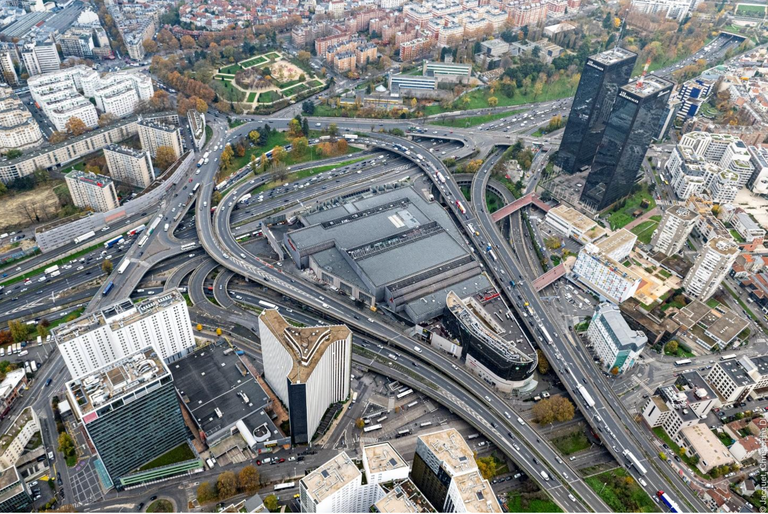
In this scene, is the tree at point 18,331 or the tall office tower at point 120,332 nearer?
the tall office tower at point 120,332

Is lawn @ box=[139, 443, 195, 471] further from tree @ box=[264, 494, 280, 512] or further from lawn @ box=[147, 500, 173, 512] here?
tree @ box=[264, 494, 280, 512]

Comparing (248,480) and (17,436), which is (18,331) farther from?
(248,480)

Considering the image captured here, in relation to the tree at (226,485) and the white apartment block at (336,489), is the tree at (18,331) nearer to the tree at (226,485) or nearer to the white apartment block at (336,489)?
the tree at (226,485)

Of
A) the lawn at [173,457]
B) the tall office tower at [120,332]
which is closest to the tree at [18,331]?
the tall office tower at [120,332]

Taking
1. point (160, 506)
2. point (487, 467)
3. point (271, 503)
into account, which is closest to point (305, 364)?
point (271, 503)

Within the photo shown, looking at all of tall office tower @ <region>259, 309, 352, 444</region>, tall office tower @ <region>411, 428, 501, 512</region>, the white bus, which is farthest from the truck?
the white bus

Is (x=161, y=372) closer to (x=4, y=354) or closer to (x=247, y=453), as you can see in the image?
(x=247, y=453)
